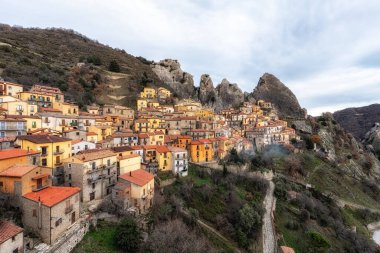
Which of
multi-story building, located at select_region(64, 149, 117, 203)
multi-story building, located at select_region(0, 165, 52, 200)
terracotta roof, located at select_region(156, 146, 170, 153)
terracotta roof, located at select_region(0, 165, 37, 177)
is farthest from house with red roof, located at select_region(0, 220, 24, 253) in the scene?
terracotta roof, located at select_region(156, 146, 170, 153)

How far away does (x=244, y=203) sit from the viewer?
133 feet

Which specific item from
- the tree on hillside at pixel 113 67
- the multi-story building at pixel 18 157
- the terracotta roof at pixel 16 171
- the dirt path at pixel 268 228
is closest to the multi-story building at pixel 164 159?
the dirt path at pixel 268 228

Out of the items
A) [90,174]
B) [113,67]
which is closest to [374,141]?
[113,67]

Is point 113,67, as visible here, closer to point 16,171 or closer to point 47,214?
point 16,171

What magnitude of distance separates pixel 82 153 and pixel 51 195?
907 cm

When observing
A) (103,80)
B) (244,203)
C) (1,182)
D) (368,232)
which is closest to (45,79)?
(103,80)

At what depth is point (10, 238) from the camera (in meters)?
16.5

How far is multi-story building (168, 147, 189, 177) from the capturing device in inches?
1672

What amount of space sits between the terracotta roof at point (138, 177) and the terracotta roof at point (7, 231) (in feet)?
42.0

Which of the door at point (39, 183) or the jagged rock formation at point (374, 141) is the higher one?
the door at point (39, 183)

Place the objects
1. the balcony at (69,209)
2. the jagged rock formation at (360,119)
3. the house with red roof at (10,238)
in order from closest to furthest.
→ the house with red roof at (10,238)
the balcony at (69,209)
the jagged rock formation at (360,119)

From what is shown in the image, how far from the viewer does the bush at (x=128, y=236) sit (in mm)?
22500

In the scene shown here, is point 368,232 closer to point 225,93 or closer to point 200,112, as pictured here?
point 200,112

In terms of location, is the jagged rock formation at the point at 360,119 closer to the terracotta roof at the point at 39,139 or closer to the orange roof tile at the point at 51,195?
the terracotta roof at the point at 39,139
